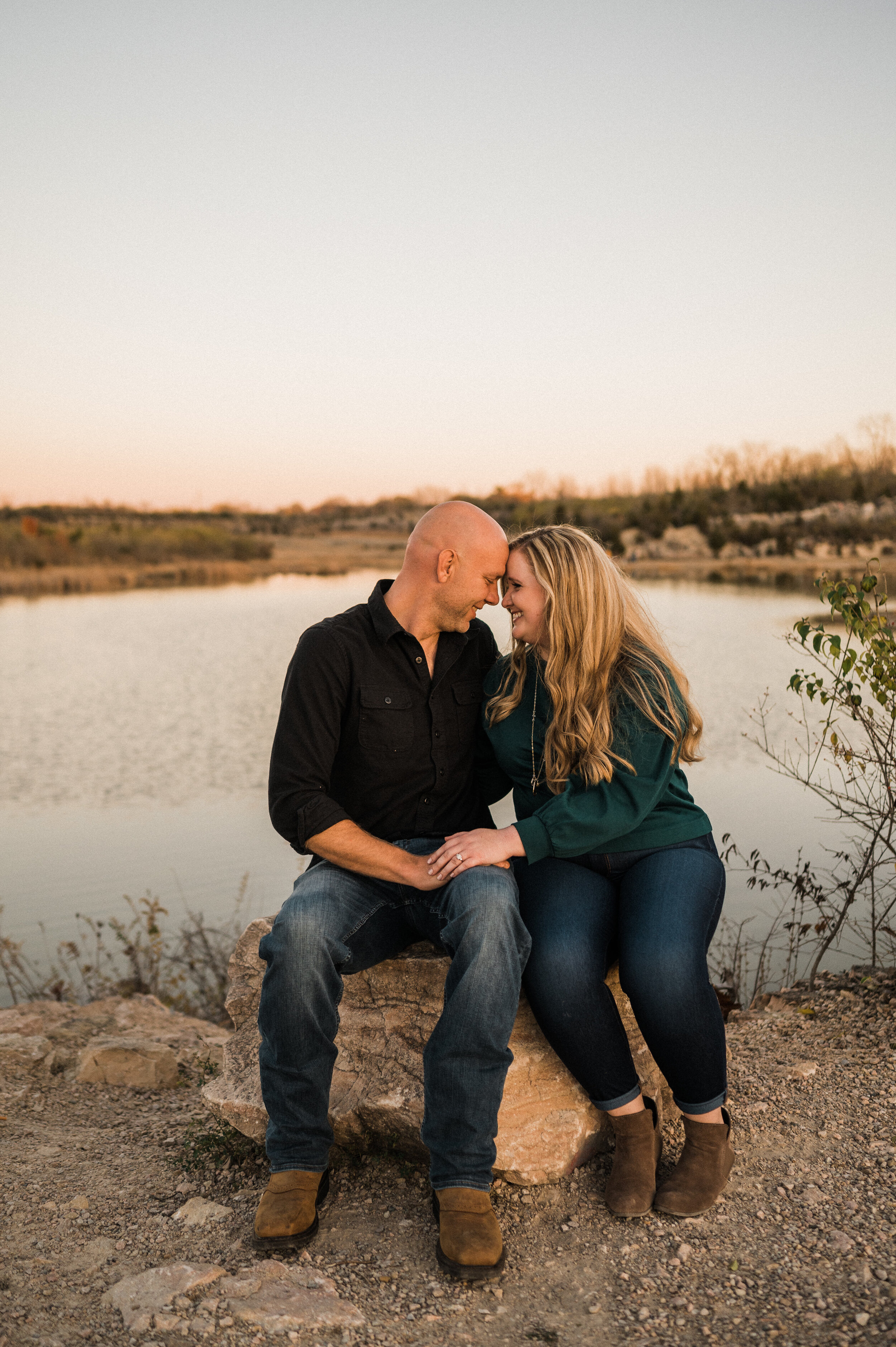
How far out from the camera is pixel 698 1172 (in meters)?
2.99

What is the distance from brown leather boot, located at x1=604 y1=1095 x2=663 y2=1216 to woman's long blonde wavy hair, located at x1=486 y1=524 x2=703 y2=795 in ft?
3.37

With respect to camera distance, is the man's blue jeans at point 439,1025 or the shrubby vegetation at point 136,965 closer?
the man's blue jeans at point 439,1025

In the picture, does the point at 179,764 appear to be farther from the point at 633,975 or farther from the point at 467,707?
the point at 633,975

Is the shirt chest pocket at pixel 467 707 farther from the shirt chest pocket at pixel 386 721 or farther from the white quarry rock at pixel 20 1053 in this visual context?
the white quarry rock at pixel 20 1053

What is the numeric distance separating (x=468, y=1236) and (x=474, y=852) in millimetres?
1037

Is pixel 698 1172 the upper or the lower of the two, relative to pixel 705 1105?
lower

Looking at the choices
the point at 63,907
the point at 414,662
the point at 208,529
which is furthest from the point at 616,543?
the point at 414,662

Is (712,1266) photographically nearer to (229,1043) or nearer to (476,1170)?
(476,1170)

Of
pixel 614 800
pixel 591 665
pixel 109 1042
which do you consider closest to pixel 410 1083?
pixel 614 800

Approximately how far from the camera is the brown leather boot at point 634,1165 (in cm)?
296

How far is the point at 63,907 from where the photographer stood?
792 centimetres

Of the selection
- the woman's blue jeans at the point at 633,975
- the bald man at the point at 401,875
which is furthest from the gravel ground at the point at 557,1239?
the woman's blue jeans at the point at 633,975

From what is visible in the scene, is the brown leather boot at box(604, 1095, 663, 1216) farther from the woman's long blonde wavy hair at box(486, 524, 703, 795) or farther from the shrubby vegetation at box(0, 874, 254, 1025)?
the shrubby vegetation at box(0, 874, 254, 1025)

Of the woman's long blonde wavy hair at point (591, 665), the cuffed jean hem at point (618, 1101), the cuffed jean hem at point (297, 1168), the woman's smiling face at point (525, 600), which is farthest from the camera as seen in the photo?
the woman's smiling face at point (525, 600)
